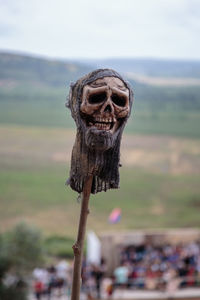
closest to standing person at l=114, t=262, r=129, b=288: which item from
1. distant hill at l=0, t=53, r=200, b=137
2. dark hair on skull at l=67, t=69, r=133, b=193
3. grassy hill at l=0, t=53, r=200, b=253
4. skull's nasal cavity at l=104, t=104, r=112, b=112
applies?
dark hair on skull at l=67, t=69, r=133, b=193

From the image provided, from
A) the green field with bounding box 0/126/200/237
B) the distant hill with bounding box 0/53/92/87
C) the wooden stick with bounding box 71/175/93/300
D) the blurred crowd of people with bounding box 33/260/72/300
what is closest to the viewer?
the wooden stick with bounding box 71/175/93/300

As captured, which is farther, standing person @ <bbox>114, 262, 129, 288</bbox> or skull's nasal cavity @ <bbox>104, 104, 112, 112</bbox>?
standing person @ <bbox>114, 262, 129, 288</bbox>

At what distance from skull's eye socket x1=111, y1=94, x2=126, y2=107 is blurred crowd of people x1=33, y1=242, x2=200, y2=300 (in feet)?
39.4

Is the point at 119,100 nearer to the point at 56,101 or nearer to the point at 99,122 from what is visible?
the point at 99,122

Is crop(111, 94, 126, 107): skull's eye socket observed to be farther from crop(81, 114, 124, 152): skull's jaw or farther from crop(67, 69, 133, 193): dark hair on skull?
crop(81, 114, 124, 152): skull's jaw

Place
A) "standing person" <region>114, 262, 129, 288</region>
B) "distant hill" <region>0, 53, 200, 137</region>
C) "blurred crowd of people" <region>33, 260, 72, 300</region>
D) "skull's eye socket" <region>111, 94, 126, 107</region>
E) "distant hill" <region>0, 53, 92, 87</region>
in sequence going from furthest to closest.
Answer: "distant hill" <region>0, 53, 92, 87</region> → "distant hill" <region>0, 53, 200, 137</region> → "standing person" <region>114, 262, 129, 288</region> → "blurred crowd of people" <region>33, 260, 72, 300</region> → "skull's eye socket" <region>111, 94, 126, 107</region>

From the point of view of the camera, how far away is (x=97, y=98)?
18.0 ft

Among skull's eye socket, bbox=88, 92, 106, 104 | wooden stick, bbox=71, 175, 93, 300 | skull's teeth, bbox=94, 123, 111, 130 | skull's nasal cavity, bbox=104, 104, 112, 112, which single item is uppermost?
skull's eye socket, bbox=88, 92, 106, 104

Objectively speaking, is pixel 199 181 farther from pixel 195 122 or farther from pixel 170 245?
pixel 195 122

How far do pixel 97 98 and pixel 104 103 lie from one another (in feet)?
0.32

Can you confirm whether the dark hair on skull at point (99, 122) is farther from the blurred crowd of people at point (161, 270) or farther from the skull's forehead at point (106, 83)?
the blurred crowd of people at point (161, 270)

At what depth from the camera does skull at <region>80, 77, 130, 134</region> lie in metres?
5.43

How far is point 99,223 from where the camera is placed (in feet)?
129

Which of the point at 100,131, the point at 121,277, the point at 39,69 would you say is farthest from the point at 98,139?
the point at 39,69
